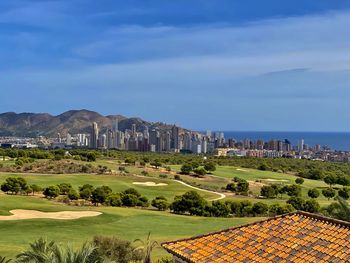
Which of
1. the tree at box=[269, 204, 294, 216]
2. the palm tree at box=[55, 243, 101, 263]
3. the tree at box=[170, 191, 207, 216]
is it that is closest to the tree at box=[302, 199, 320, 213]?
the tree at box=[269, 204, 294, 216]

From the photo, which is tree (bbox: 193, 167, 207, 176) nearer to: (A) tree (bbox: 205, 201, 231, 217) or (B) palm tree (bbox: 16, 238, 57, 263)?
(A) tree (bbox: 205, 201, 231, 217)

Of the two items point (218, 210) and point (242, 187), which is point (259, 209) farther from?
point (242, 187)

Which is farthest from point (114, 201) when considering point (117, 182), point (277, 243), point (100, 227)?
point (277, 243)

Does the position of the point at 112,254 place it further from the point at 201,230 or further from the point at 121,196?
the point at 121,196

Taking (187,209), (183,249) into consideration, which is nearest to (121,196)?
(187,209)

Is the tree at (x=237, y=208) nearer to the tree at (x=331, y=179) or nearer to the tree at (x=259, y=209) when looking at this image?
the tree at (x=259, y=209)

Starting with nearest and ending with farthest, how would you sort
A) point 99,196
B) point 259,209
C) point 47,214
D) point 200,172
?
point 47,214 < point 259,209 < point 99,196 < point 200,172

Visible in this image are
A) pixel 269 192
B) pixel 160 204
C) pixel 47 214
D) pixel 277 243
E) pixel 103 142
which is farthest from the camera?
pixel 103 142
